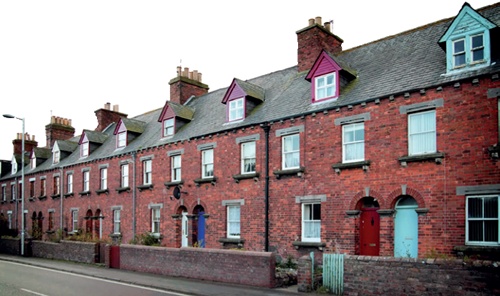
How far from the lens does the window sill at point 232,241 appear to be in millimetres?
20938

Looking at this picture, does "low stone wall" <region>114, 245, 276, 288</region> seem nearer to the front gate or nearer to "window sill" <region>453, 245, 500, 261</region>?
the front gate

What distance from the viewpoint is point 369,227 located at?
56.0 ft

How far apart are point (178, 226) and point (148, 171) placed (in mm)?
4594

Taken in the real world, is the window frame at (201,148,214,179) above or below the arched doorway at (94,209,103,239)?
above

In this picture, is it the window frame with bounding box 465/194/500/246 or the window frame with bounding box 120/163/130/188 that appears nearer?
the window frame with bounding box 465/194/500/246

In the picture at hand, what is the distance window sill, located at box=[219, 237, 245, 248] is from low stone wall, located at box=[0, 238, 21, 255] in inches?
658

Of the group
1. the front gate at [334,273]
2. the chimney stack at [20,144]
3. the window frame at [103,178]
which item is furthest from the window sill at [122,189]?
the chimney stack at [20,144]

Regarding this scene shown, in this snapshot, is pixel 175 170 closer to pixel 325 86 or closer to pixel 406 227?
pixel 325 86

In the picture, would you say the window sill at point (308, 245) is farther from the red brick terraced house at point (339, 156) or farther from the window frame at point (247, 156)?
the window frame at point (247, 156)

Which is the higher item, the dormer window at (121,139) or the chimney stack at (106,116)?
the chimney stack at (106,116)

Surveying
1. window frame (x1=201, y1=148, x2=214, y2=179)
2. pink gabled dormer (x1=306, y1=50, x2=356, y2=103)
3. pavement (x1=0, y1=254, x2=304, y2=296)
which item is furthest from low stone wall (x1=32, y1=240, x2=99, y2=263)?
pink gabled dormer (x1=306, y1=50, x2=356, y2=103)

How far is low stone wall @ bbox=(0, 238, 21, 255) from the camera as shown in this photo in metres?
30.6

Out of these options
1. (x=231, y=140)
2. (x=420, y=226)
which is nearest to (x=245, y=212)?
(x=231, y=140)

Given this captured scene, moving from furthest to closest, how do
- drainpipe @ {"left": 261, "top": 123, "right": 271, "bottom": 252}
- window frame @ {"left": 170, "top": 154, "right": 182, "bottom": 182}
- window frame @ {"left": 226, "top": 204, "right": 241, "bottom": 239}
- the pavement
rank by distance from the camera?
window frame @ {"left": 170, "top": 154, "right": 182, "bottom": 182} < window frame @ {"left": 226, "top": 204, "right": 241, "bottom": 239} < drainpipe @ {"left": 261, "top": 123, "right": 271, "bottom": 252} < the pavement
